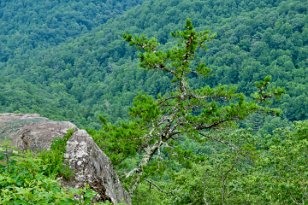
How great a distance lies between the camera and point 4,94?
6744 cm

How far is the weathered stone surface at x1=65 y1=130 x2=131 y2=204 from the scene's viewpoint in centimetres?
523

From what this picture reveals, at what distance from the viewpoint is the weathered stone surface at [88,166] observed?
5230 mm

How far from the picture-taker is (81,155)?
5391mm

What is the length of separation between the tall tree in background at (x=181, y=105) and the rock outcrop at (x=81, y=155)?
2493 millimetres

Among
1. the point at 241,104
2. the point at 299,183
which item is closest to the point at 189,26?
the point at 241,104

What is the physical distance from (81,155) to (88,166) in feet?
0.51

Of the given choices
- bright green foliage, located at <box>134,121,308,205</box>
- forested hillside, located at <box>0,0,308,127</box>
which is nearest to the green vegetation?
bright green foliage, located at <box>134,121,308,205</box>

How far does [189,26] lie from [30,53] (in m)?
128

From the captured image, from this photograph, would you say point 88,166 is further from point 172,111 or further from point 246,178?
point 246,178

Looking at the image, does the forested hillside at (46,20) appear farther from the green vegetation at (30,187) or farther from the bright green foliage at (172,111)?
the green vegetation at (30,187)

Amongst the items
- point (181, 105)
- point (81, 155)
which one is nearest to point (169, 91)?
point (181, 105)

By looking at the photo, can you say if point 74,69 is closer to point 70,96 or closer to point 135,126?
point 70,96

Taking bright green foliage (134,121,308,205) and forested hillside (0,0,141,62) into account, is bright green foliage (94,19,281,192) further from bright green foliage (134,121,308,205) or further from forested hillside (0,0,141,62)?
forested hillside (0,0,141,62)

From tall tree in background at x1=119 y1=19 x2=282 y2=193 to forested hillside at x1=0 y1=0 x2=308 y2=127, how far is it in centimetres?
5072
